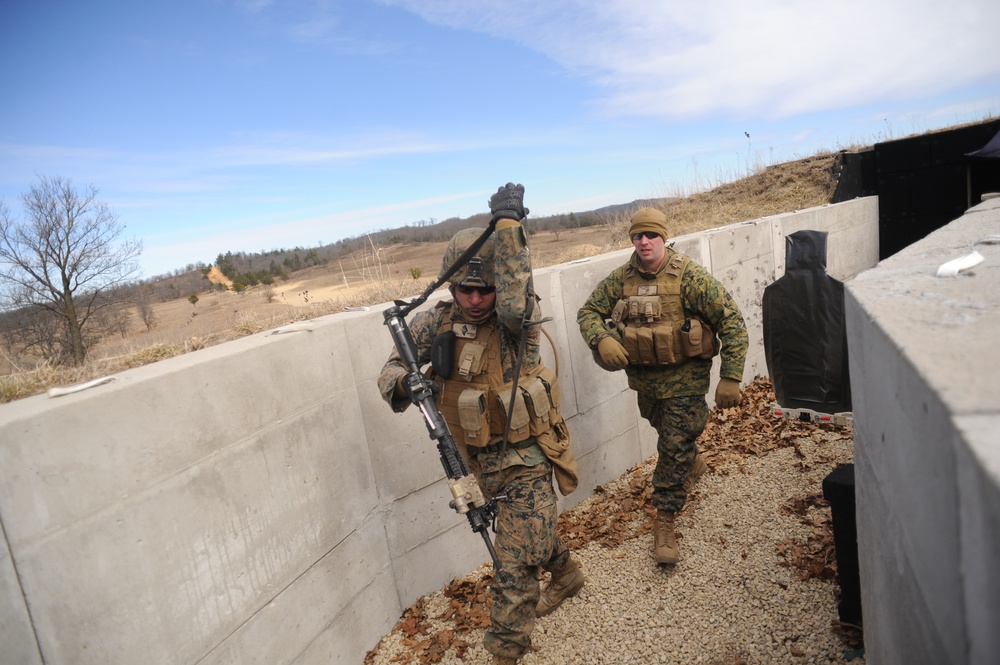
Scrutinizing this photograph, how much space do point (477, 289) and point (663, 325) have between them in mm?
1453

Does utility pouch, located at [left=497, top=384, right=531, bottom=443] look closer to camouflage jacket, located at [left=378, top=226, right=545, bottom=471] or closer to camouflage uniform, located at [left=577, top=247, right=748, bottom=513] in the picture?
camouflage jacket, located at [left=378, top=226, right=545, bottom=471]

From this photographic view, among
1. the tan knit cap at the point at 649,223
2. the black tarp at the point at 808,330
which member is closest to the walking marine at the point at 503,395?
the tan knit cap at the point at 649,223

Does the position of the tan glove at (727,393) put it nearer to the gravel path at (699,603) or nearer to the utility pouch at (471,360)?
the gravel path at (699,603)

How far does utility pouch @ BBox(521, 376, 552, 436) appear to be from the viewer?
10.3 feet

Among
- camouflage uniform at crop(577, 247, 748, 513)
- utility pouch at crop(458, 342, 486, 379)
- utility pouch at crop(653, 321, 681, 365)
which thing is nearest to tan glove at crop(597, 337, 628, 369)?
camouflage uniform at crop(577, 247, 748, 513)

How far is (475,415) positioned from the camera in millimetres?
Result: 3082

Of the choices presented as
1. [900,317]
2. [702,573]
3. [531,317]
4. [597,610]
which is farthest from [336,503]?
[900,317]

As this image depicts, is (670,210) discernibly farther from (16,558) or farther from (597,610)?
(16,558)

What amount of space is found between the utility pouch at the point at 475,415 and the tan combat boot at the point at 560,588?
1.08 metres

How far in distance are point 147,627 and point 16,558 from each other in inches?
22.2

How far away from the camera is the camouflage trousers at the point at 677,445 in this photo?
398cm

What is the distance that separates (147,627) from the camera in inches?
87.7

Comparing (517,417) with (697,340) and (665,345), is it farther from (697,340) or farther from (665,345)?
(697,340)

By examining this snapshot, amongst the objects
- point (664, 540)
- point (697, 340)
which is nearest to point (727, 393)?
point (697, 340)
